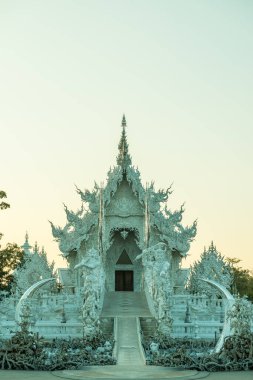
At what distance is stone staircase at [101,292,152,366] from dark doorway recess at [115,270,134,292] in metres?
4.29

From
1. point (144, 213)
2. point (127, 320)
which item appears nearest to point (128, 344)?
point (127, 320)

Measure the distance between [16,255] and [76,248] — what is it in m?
12.5

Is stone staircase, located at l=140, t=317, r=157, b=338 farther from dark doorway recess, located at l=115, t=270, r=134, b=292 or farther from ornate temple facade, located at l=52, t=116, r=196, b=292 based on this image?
dark doorway recess, located at l=115, t=270, r=134, b=292

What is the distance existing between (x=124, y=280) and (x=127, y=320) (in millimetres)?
11783

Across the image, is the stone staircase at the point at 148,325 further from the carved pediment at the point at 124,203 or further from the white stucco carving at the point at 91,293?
the carved pediment at the point at 124,203

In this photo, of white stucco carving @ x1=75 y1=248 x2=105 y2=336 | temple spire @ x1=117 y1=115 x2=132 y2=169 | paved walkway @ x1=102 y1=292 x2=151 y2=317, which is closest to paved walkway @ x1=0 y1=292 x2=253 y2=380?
white stucco carving @ x1=75 y1=248 x2=105 y2=336

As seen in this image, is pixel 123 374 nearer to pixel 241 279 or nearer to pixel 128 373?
pixel 128 373

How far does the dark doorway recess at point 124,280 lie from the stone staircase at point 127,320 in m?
4.29

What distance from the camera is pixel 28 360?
14.6m

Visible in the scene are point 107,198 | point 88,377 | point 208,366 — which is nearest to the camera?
point 88,377

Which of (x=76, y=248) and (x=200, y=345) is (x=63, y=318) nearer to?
(x=200, y=345)

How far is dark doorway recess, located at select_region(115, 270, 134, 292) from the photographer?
35.6m

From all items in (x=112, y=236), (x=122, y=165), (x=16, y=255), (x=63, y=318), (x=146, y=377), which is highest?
(x=122, y=165)

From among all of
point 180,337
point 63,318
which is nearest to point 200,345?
point 180,337
